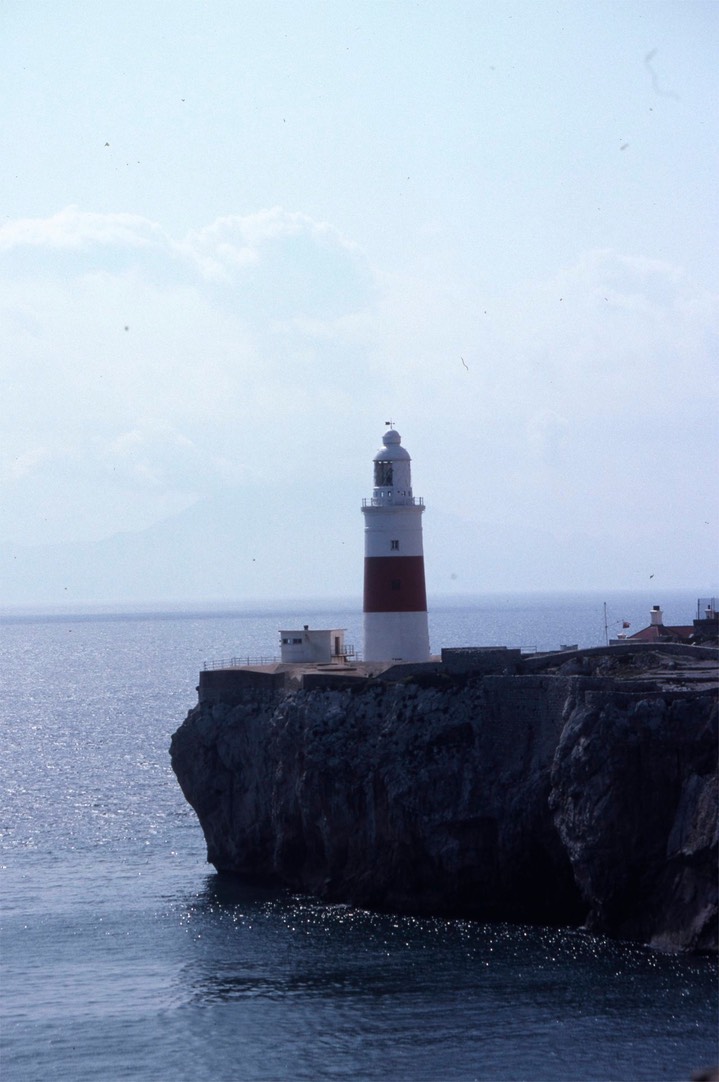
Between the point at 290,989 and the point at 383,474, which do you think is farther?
the point at 383,474

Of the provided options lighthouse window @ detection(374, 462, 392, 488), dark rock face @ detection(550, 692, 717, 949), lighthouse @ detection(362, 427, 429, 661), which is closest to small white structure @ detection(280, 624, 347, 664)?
lighthouse @ detection(362, 427, 429, 661)

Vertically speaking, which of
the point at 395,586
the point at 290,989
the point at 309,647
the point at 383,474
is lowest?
the point at 290,989

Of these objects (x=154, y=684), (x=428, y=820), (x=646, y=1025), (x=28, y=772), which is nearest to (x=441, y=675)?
(x=428, y=820)

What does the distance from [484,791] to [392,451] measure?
53.7ft

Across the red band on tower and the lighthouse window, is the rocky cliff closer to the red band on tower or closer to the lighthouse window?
the red band on tower

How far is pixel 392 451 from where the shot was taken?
175 ft

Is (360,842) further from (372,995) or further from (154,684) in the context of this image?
(154,684)

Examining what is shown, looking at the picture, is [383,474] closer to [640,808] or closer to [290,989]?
[640,808]

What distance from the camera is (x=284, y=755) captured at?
46031 mm

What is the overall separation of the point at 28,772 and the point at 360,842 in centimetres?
3491

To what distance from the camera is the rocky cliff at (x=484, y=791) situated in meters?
36.0

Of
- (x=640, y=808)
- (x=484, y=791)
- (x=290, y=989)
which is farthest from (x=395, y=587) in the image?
(x=290, y=989)

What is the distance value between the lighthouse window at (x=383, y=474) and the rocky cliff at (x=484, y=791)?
28.6ft

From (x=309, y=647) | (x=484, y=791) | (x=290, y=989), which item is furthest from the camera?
(x=309, y=647)
